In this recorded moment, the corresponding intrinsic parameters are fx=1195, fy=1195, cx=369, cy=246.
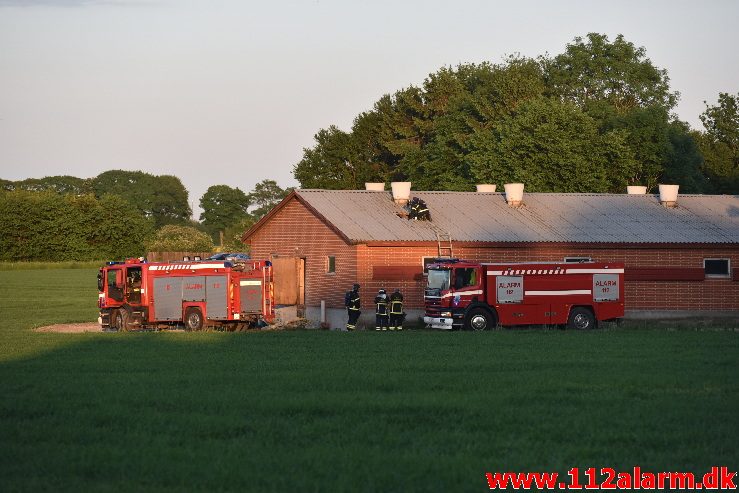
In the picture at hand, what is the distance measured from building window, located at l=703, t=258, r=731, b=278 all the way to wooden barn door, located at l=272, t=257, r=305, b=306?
→ 15.4 m

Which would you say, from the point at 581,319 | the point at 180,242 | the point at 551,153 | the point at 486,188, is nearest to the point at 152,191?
the point at 180,242

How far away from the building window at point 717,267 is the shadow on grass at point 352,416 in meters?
18.5

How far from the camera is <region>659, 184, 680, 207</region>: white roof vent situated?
49.1 m

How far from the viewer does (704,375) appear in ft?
70.8

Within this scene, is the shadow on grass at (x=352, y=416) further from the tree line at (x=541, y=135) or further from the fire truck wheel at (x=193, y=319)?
the tree line at (x=541, y=135)

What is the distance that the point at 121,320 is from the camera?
39281 millimetres

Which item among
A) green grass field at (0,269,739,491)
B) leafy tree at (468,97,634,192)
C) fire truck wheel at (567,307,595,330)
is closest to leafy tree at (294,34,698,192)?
leafy tree at (468,97,634,192)

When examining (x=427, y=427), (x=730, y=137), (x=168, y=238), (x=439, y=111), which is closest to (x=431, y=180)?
(x=439, y=111)

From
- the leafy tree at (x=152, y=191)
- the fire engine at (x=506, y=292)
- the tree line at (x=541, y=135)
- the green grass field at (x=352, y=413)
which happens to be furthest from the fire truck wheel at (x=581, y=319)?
the leafy tree at (x=152, y=191)

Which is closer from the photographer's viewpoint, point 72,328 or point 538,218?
point 72,328

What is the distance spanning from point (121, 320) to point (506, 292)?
41.4 ft

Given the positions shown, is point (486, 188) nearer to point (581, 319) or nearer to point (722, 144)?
point (581, 319)

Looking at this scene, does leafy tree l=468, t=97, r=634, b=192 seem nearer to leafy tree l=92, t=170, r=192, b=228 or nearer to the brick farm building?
the brick farm building

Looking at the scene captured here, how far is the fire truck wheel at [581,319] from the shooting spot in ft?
126
